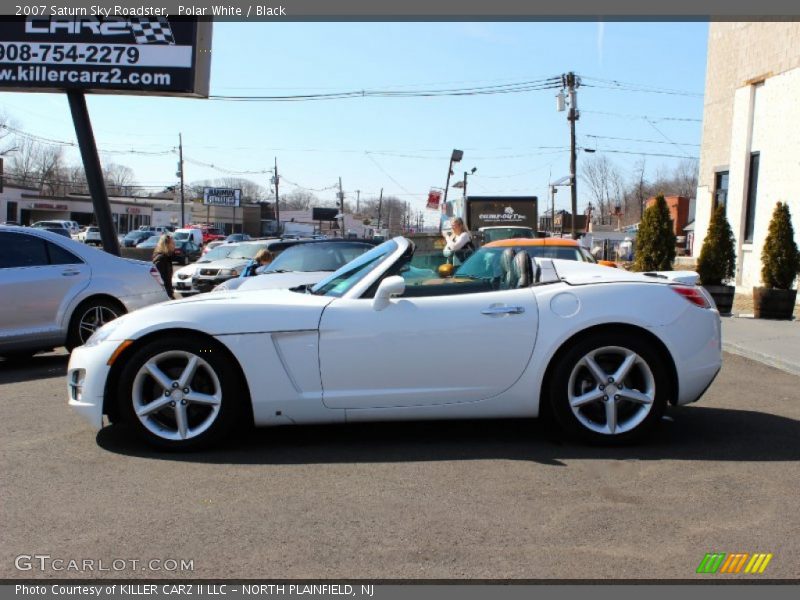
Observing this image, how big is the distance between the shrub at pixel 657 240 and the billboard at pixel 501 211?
42.9ft

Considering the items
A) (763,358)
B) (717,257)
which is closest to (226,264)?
(717,257)

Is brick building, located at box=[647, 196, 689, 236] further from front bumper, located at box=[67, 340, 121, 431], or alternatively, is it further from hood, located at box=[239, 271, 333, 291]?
front bumper, located at box=[67, 340, 121, 431]

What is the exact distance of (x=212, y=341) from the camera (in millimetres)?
4730

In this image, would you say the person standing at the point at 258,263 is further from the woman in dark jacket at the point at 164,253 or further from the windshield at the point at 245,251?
the windshield at the point at 245,251

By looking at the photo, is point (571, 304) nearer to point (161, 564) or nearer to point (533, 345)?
point (533, 345)

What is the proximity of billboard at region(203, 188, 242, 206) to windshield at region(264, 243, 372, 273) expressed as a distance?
269 feet

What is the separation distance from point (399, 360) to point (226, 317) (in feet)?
3.65

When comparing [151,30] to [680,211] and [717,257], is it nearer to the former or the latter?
[717,257]

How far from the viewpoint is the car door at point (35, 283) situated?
8.15m

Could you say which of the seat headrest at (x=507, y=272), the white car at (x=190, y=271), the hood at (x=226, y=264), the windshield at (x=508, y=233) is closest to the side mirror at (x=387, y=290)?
the seat headrest at (x=507, y=272)

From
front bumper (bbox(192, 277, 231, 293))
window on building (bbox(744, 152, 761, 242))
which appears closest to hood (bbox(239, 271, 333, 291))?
front bumper (bbox(192, 277, 231, 293))

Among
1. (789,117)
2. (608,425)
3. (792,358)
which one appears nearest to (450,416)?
(608,425)

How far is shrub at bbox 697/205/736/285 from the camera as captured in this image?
14289 mm

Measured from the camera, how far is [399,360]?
4719 mm
